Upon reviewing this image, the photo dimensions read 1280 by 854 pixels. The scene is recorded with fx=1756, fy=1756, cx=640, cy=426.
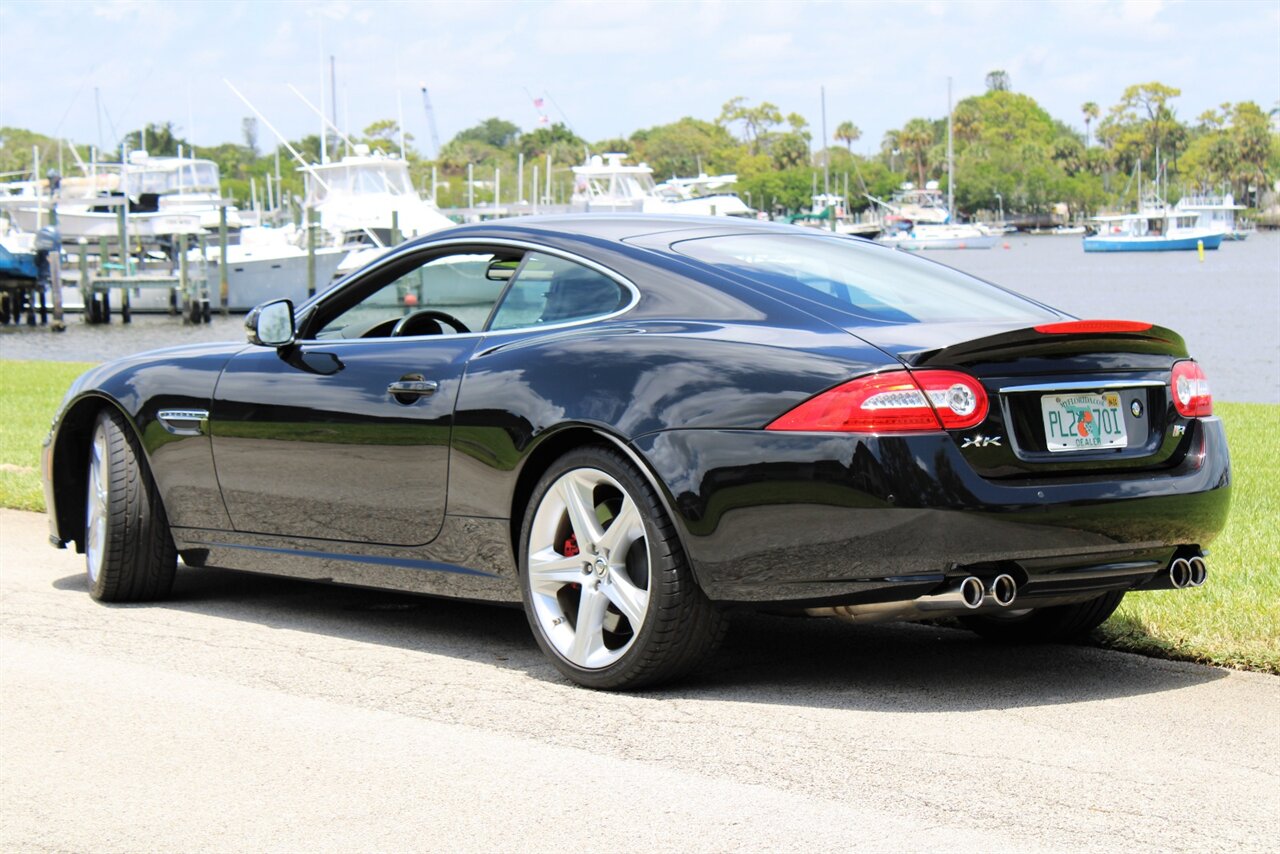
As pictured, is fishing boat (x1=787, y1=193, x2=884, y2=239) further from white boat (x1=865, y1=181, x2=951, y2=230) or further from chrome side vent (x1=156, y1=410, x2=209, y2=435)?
chrome side vent (x1=156, y1=410, x2=209, y2=435)

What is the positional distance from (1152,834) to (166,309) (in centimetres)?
5894

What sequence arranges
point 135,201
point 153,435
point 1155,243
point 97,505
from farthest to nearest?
point 1155,243 → point 135,201 → point 97,505 → point 153,435

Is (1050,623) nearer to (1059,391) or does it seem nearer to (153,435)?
(1059,391)

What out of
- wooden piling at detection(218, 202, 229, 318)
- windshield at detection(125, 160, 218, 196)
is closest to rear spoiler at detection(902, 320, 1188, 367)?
wooden piling at detection(218, 202, 229, 318)

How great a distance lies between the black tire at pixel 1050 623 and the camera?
5754 mm

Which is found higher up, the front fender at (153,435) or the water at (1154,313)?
the front fender at (153,435)

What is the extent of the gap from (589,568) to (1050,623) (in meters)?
1.67

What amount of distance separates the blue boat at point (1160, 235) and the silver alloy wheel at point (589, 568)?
120m

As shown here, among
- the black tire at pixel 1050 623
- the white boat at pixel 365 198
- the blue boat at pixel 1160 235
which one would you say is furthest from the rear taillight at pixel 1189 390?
the blue boat at pixel 1160 235

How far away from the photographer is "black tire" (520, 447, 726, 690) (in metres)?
4.99

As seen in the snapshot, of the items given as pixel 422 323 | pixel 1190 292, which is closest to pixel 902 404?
A: pixel 422 323

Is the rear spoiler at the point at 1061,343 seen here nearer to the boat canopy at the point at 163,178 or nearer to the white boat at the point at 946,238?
the boat canopy at the point at 163,178

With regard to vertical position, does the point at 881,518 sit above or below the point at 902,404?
below

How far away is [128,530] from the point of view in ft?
22.6
